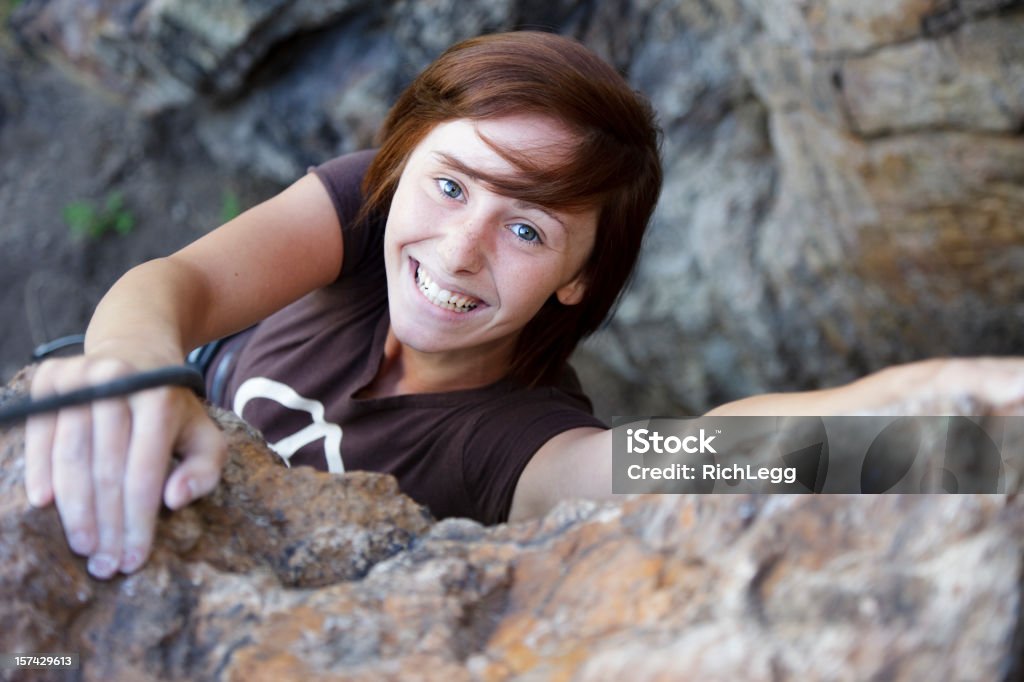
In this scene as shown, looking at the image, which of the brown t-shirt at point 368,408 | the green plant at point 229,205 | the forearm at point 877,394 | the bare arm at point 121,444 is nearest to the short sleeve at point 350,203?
the brown t-shirt at point 368,408

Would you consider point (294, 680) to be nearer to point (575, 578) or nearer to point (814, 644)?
point (575, 578)

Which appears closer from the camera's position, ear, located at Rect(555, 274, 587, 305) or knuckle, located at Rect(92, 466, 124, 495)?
knuckle, located at Rect(92, 466, 124, 495)

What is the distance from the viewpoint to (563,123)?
1477mm

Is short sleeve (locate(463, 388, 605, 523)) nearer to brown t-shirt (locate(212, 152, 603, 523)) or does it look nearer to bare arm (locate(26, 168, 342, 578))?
brown t-shirt (locate(212, 152, 603, 523))

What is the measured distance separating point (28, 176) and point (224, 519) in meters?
4.06

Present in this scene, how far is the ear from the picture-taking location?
170 centimetres

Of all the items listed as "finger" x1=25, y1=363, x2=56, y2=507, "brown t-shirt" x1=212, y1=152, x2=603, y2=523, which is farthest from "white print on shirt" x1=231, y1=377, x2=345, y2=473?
"finger" x1=25, y1=363, x2=56, y2=507

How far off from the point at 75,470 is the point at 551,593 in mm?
516

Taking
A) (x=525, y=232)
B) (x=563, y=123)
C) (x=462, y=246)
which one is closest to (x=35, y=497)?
(x=462, y=246)

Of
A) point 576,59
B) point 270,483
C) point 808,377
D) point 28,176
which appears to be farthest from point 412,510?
point 28,176

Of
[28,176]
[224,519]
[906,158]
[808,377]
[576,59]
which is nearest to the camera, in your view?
[224,519]

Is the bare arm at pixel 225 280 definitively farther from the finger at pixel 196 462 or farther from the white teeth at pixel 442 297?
the white teeth at pixel 442 297

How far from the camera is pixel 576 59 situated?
1.50 m

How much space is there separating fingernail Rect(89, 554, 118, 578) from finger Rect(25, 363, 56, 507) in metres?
0.08
